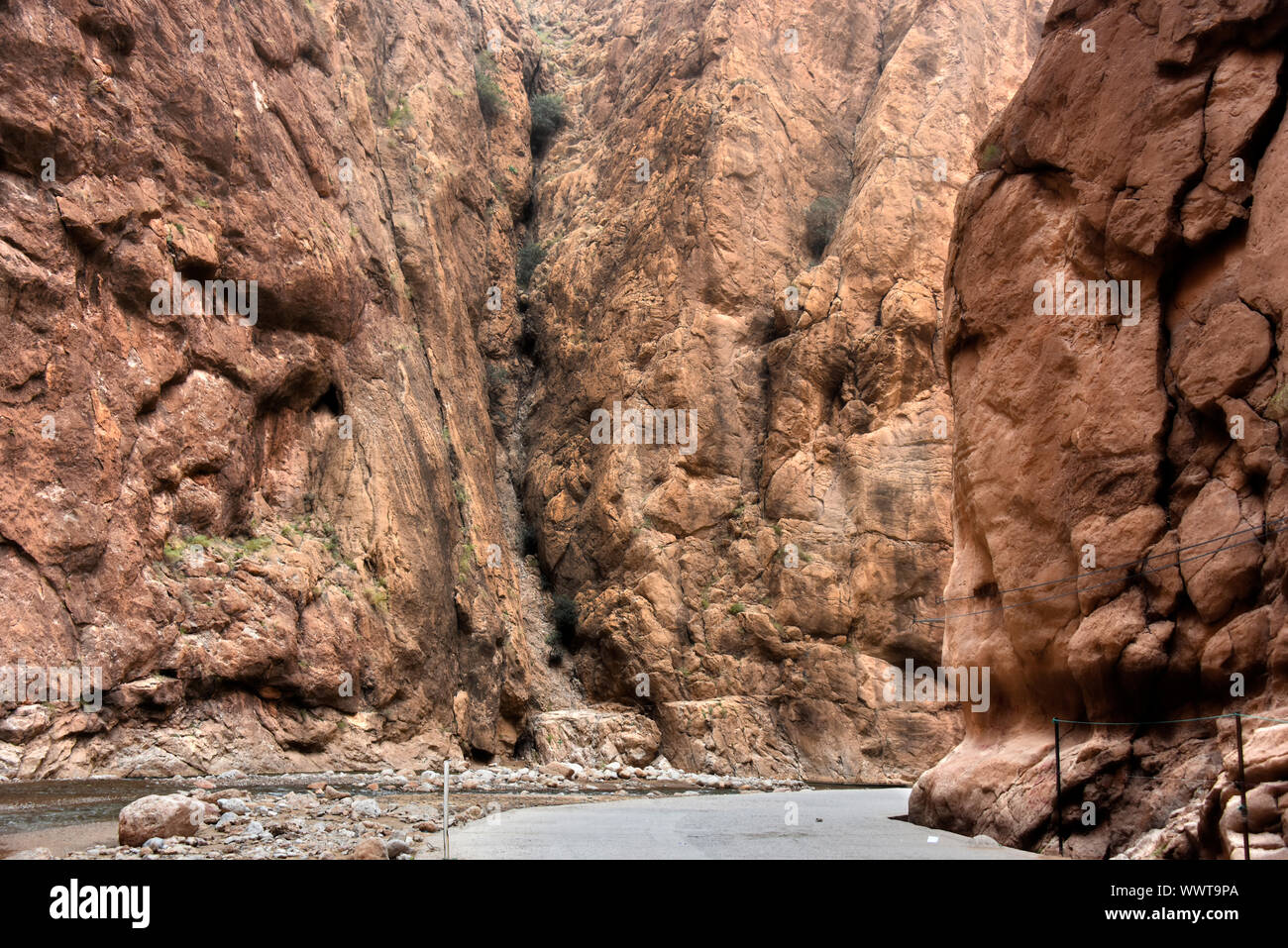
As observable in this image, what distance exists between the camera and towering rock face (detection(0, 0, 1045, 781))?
653 inches

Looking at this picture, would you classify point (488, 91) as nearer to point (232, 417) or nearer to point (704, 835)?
point (232, 417)

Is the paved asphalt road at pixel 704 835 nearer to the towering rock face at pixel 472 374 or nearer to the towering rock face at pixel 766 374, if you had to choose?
the towering rock face at pixel 472 374

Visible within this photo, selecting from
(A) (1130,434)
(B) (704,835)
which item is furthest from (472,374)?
(A) (1130,434)

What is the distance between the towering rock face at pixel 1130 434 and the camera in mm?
7383

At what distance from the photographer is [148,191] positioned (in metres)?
18.5

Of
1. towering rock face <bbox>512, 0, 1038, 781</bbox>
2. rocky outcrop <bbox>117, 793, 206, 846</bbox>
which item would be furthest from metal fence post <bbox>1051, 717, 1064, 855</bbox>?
towering rock face <bbox>512, 0, 1038, 781</bbox>

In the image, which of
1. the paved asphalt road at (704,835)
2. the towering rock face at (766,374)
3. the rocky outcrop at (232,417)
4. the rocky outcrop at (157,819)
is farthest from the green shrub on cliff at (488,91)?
the rocky outcrop at (157,819)

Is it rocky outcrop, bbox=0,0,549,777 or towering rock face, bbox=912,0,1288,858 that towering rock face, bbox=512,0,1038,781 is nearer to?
rocky outcrop, bbox=0,0,549,777

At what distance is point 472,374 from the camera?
3155 centimetres

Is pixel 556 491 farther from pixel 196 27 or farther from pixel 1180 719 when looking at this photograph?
pixel 1180 719

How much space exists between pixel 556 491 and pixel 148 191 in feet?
53.7

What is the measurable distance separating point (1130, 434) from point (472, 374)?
25.2m

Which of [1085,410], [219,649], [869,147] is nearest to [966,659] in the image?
[1085,410]

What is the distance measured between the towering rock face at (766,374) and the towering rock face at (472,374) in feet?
0.40
